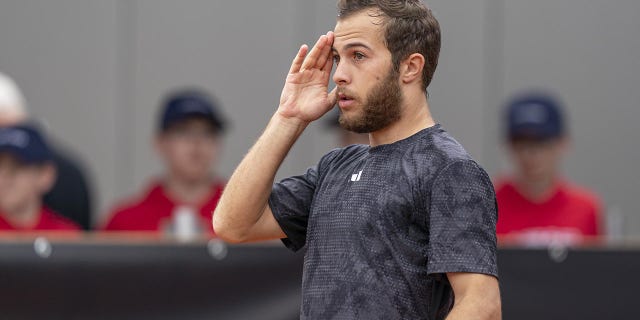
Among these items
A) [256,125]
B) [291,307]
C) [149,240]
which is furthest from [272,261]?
[256,125]

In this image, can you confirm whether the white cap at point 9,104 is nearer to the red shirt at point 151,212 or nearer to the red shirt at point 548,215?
the red shirt at point 151,212

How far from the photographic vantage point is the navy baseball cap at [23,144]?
5574 millimetres

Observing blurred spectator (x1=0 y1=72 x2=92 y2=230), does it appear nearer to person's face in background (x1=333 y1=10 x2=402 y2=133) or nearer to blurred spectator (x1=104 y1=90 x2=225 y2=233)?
blurred spectator (x1=104 y1=90 x2=225 y2=233)

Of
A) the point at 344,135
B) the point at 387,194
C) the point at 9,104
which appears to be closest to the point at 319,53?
the point at 387,194

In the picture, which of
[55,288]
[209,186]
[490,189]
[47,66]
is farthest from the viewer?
[47,66]

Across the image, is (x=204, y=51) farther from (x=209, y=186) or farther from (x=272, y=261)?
(x=272, y=261)

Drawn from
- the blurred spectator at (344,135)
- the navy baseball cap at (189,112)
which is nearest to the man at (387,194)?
the blurred spectator at (344,135)

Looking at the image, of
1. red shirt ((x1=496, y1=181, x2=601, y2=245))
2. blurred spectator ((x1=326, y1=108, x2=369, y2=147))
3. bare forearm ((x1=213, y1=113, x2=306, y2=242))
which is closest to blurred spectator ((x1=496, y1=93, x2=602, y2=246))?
red shirt ((x1=496, y1=181, x2=601, y2=245))

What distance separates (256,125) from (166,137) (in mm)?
1758

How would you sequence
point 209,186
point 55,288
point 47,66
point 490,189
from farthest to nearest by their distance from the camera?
point 47,66 → point 209,186 → point 55,288 → point 490,189

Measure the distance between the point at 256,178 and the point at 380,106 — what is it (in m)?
0.36

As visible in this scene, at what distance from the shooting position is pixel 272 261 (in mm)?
Result: 5027

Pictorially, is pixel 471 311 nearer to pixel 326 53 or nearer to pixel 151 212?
pixel 326 53

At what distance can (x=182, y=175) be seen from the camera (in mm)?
6121
